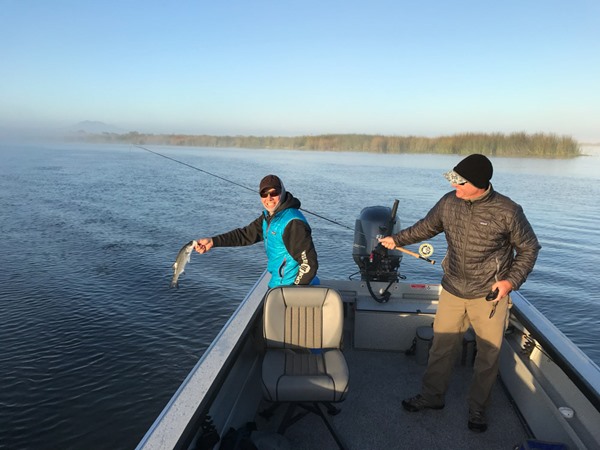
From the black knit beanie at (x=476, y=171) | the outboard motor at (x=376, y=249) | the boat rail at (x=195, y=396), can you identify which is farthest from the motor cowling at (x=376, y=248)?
the boat rail at (x=195, y=396)

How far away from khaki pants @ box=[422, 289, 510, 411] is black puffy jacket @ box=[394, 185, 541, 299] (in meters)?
0.12

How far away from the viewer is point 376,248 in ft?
15.3

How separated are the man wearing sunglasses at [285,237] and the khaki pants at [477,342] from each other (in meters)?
1.03

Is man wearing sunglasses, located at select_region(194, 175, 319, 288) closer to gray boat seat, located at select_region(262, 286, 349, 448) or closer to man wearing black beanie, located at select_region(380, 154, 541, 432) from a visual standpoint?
gray boat seat, located at select_region(262, 286, 349, 448)

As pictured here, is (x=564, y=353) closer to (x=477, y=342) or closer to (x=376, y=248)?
(x=477, y=342)

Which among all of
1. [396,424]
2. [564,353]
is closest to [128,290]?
[396,424]

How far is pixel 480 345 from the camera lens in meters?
2.90

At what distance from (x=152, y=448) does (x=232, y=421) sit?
3.40 feet

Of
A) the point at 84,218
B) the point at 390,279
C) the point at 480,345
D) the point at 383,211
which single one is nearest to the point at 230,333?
the point at 480,345

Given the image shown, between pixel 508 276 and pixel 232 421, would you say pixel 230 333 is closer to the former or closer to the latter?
pixel 232 421

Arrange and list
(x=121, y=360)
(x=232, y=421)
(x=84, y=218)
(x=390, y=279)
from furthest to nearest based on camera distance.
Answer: (x=84, y=218) → (x=121, y=360) → (x=390, y=279) → (x=232, y=421)

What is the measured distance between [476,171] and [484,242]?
18.8 inches

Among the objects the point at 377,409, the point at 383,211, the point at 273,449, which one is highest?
the point at 383,211

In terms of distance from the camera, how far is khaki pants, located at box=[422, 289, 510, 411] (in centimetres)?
284
